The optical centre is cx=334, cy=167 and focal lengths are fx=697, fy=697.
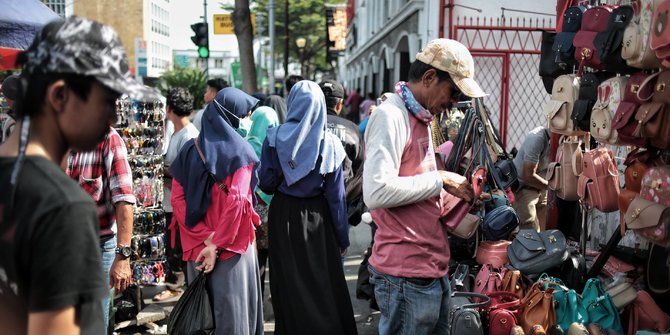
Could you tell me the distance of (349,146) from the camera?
6449 mm

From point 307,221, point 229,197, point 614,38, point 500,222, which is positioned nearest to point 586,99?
point 614,38

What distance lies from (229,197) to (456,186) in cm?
152

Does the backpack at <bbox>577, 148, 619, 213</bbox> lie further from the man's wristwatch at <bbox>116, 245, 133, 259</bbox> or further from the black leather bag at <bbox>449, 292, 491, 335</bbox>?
the man's wristwatch at <bbox>116, 245, 133, 259</bbox>

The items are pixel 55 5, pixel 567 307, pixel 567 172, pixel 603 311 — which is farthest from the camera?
pixel 55 5

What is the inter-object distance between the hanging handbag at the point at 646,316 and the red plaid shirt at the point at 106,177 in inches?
126

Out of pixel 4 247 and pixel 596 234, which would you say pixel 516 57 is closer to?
pixel 596 234

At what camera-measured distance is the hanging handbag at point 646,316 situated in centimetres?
433

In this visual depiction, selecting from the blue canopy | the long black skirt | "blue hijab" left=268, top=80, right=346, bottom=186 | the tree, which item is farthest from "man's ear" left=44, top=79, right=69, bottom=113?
the tree

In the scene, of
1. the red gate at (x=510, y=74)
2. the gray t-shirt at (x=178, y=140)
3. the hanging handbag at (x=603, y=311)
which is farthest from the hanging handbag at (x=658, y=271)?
the red gate at (x=510, y=74)

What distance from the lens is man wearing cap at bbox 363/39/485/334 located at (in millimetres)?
3234

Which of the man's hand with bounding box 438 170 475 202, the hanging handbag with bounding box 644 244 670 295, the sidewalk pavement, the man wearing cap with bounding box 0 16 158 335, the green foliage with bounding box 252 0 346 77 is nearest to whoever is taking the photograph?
the man wearing cap with bounding box 0 16 158 335

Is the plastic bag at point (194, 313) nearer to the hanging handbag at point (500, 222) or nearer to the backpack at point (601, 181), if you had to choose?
the hanging handbag at point (500, 222)

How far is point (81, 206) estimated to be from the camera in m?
1.59

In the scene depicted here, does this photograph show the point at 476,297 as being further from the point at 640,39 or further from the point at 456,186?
the point at 640,39
